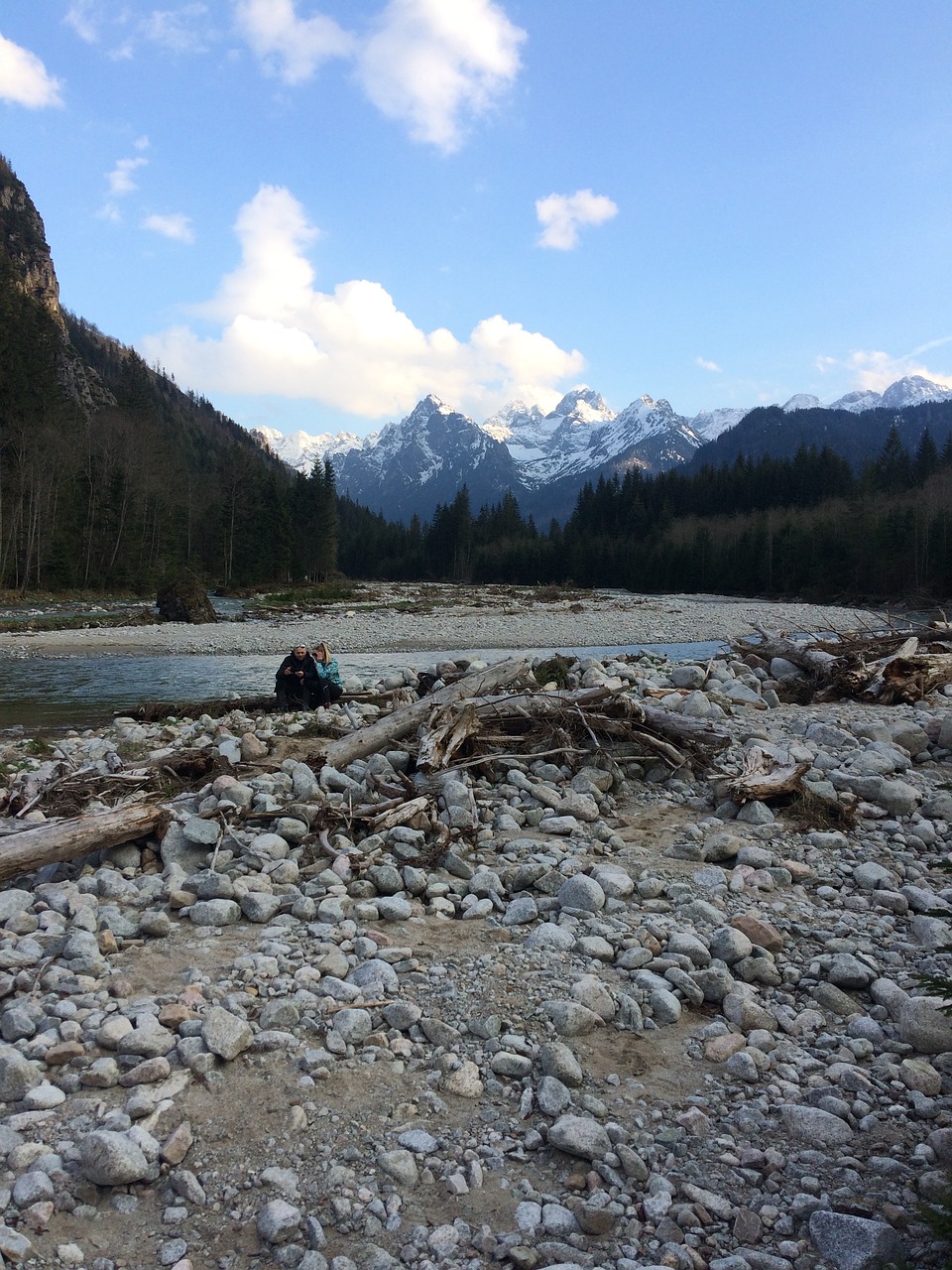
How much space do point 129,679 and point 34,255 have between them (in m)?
103

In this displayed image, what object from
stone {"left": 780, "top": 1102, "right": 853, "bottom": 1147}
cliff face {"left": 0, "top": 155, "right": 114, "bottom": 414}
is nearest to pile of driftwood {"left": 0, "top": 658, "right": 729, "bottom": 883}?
stone {"left": 780, "top": 1102, "right": 853, "bottom": 1147}

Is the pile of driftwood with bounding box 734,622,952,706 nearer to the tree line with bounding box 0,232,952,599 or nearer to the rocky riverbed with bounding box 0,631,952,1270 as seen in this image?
the rocky riverbed with bounding box 0,631,952,1270

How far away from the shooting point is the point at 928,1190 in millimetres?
2674

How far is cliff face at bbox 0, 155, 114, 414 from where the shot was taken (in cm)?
8638

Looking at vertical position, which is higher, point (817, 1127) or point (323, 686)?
point (323, 686)

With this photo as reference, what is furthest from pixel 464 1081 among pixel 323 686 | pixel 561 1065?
pixel 323 686

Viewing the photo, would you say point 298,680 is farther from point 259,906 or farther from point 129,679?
point 129,679

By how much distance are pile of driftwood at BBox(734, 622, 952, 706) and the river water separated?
27.7 feet

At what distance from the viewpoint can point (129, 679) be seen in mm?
19500

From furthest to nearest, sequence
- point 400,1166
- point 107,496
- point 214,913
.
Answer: point 107,496
point 214,913
point 400,1166

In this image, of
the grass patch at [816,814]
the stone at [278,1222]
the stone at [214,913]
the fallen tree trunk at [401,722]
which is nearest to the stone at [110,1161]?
the stone at [278,1222]

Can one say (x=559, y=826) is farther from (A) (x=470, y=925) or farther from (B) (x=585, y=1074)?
(B) (x=585, y=1074)

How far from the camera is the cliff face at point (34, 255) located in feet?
283

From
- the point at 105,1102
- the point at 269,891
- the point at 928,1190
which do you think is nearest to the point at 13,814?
the point at 269,891
